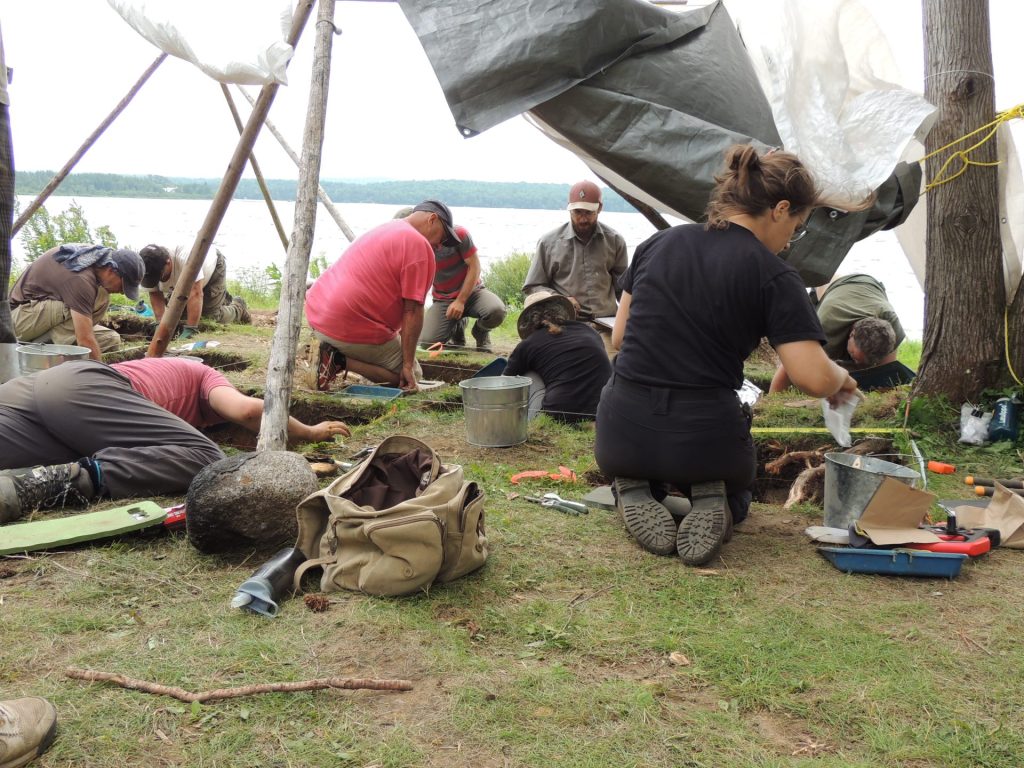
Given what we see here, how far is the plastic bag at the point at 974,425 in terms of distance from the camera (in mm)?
4891

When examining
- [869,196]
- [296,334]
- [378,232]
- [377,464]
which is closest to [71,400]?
[296,334]

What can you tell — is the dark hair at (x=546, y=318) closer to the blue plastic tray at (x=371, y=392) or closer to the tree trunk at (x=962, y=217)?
the blue plastic tray at (x=371, y=392)

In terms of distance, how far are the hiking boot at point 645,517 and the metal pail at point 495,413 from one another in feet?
4.46

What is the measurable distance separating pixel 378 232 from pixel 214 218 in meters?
1.21

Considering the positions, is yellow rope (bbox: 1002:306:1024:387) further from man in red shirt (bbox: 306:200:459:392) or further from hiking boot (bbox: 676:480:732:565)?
man in red shirt (bbox: 306:200:459:392)

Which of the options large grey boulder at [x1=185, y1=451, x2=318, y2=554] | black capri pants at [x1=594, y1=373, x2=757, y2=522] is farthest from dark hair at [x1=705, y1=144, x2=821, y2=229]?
large grey boulder at [x1=185, y1=451, x2=318, y2=554]

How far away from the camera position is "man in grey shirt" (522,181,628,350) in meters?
7.63

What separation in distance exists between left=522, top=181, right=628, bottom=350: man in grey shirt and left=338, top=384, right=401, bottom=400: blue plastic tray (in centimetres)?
200

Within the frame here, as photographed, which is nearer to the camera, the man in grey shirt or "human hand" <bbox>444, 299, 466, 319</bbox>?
the man in grey shirt

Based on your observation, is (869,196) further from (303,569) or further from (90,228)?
(90,228)

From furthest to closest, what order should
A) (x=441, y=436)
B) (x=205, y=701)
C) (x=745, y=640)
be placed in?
(x=441, y=436) < (x=745, y=640) < (x=205, y=701)

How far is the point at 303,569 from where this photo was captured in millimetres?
3010

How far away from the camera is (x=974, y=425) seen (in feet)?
16.1

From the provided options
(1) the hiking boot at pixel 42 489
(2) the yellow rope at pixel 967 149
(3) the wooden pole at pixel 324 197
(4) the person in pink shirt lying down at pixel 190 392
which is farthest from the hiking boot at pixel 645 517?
(3) the wooden pole at pixel 324 197
